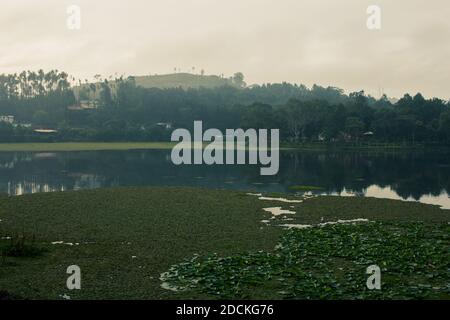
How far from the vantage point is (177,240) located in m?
14.4

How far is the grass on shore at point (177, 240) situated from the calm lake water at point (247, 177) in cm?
646

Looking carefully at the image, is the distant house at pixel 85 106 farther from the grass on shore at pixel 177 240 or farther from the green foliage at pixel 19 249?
the green foliage at pixel 19 249

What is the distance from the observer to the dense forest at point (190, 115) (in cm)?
8094

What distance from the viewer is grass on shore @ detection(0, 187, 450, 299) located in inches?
396

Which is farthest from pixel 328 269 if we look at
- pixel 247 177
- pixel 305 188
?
pixel 247 177

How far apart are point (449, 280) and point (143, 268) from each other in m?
6.28

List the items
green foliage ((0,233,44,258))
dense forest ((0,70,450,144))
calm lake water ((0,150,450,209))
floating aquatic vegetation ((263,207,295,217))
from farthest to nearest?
dense forest ((0,70,450,144)), calm lake water ((0,150,450,209)), floating aquatic vegetation ((263,207,295,217)), green foliage ((0,233,44,258))

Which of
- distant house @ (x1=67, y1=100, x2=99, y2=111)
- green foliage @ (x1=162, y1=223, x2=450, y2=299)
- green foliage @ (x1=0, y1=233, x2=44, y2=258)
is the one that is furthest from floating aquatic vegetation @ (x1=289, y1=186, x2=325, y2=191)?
distant house @ (x1=67, y1=100, x2=99, y2=111)

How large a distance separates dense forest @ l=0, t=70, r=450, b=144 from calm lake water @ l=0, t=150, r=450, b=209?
32565 millimetres

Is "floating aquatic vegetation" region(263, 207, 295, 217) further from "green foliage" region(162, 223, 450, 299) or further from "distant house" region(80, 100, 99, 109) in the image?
→ "distant house" region(80, 100, 99, 109)

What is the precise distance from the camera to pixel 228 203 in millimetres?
21922

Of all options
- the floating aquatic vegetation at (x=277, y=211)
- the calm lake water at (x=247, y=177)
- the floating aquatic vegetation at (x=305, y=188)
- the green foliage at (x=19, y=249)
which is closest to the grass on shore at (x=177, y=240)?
the green foliage at (x=19, y=249)

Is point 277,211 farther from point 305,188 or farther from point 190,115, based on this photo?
point 190,115
